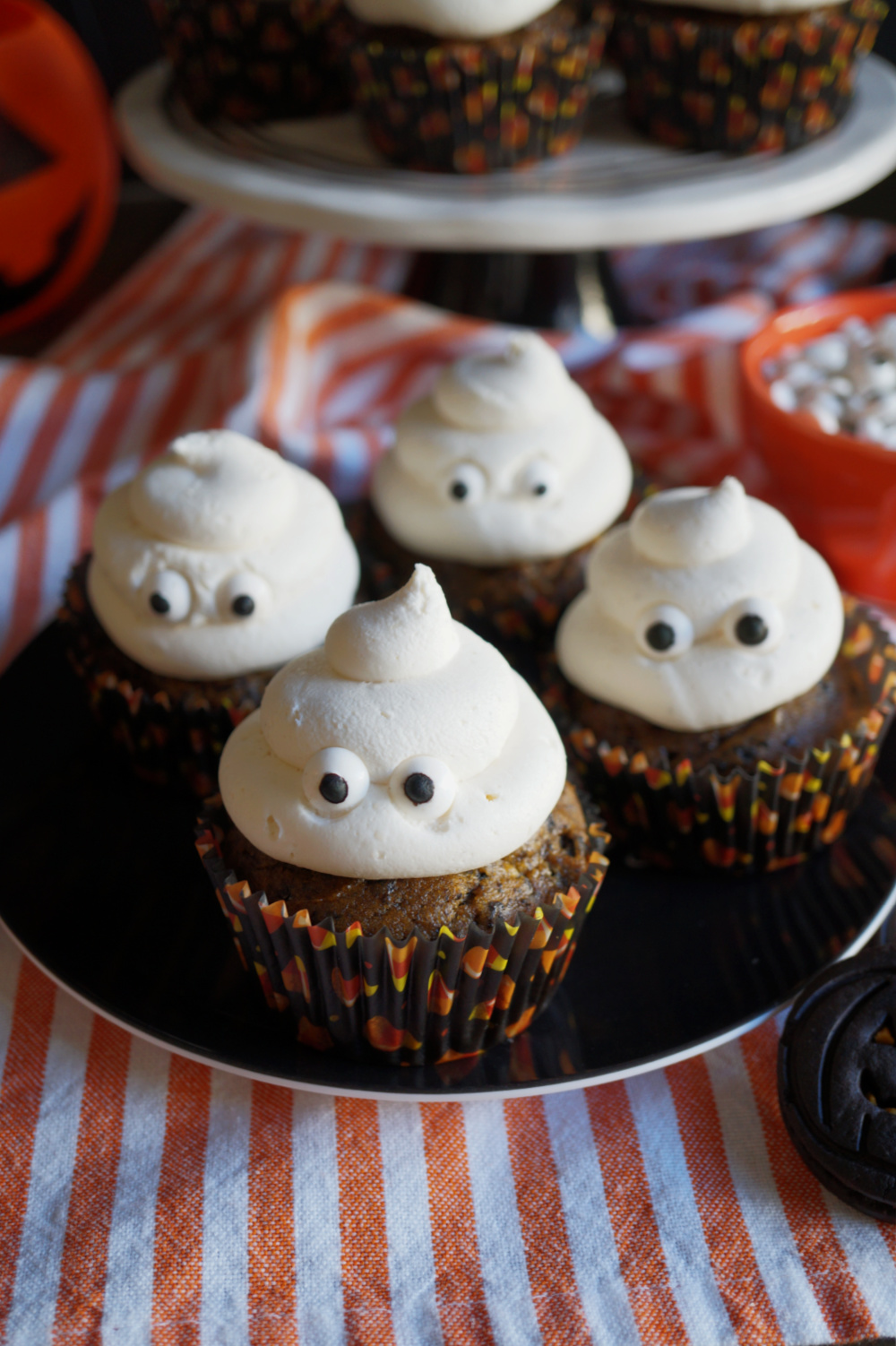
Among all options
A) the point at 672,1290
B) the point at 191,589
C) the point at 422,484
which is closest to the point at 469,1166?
the point at 672,1290

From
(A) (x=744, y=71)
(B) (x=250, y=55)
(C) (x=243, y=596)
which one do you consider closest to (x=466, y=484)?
(C) (x=243, y=596)

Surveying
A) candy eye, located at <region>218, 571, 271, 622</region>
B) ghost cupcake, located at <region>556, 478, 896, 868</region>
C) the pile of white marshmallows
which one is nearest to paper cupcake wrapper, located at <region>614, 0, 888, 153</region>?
the pile of white marshmallows

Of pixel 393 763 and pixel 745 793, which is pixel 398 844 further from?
pixel 745 793

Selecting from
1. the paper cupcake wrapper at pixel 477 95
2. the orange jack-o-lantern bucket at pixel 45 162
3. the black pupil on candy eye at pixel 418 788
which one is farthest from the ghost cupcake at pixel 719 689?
the orange jack-o-lantern bucket at pixel 45 162

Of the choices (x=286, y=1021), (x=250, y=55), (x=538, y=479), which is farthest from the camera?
(x=250, y=55)

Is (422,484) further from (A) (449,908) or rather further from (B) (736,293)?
(B) (736,293)

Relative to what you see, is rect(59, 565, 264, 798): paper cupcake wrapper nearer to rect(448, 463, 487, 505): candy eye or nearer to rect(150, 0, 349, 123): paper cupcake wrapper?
rect(448, 463, 487, 505): candy eye

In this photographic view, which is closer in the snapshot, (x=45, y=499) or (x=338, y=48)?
(x=338, y=48)
